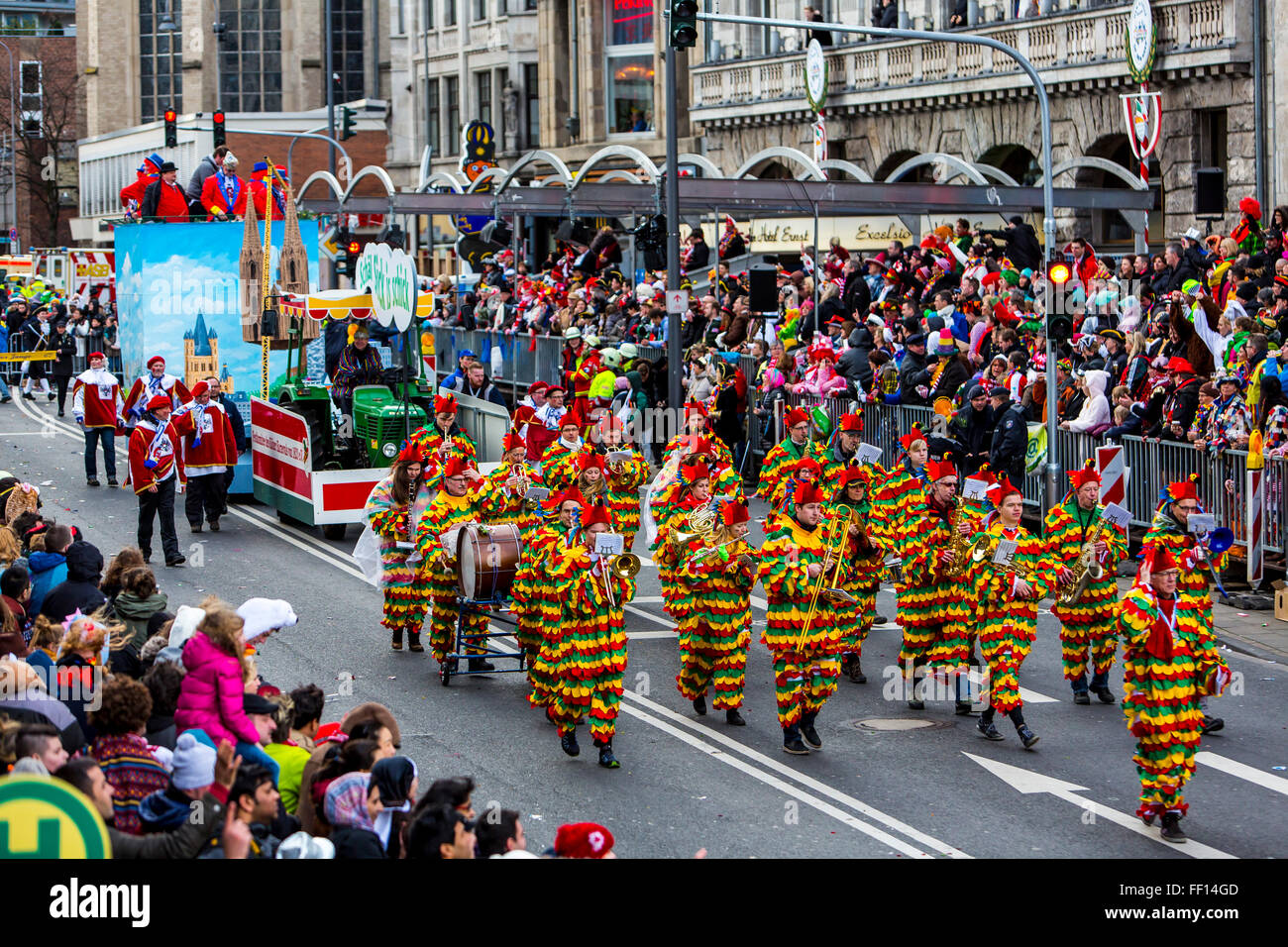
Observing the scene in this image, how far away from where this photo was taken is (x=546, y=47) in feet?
179

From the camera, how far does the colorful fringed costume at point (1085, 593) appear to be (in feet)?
42.4

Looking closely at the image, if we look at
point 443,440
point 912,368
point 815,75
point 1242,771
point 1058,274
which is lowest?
point 1242,771

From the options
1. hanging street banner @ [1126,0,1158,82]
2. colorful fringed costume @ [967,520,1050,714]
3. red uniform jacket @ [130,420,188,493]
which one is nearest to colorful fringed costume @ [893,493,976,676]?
colorful fringed costume @ [967,520,1050,714]

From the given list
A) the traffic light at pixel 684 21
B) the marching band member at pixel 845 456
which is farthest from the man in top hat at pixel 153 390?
the marching band member at pixel 845 456

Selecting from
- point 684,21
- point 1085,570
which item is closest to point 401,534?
point 1085,570

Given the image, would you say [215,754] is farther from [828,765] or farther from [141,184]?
[141,184]

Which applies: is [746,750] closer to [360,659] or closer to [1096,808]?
[1096,808]

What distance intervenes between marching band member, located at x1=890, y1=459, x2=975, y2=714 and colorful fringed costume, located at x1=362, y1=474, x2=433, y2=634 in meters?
3.82

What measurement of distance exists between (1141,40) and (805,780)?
21.9 meters

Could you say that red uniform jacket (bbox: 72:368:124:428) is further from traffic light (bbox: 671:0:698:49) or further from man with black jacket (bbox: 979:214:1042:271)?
man with black jacket (bbox: 979:214:1042:271)

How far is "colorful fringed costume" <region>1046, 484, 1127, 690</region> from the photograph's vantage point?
12.9 m

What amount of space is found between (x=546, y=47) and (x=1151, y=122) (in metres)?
28.4

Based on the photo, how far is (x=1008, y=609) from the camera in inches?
482
